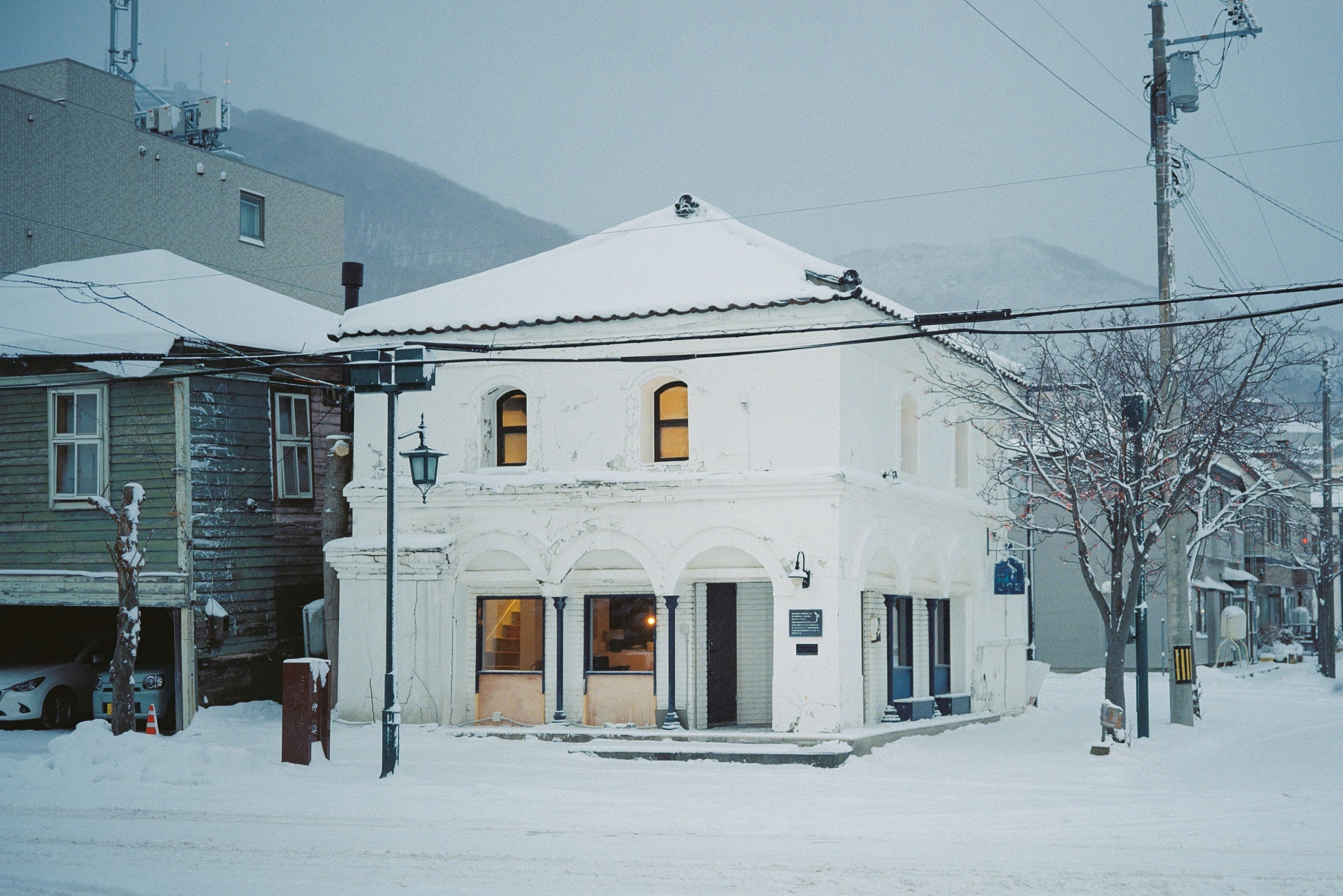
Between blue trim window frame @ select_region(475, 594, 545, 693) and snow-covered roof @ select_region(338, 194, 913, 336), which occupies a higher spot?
snow-covered roof @ select_region(338, 194, 913, 336)

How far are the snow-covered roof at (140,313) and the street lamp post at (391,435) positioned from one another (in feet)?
23.0

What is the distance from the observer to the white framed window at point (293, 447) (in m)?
25.2

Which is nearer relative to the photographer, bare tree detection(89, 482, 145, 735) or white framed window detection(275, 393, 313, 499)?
bare tree detection(89, 482, 145, 735)

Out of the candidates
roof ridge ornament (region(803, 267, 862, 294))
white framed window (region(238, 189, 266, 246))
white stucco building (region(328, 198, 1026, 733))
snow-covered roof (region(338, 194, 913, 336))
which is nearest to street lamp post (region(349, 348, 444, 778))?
white stucco building (region(328, 198, 1026, 733))

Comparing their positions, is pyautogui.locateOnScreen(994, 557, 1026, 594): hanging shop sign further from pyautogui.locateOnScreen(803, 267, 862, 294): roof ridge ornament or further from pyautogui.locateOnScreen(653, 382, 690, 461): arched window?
pyautogui.locateOnScreen(803, 267, 862, 294): roof ridge ornament

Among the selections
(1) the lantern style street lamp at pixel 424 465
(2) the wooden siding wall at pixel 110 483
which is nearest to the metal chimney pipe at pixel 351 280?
(2) the wooden siding wall at pixel 110 483

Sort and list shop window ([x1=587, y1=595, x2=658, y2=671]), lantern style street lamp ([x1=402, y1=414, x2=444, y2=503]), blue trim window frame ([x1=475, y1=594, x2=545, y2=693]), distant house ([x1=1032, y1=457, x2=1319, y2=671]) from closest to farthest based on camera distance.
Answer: lantern style street lamp ([x1=402, y1=414, x2=444, y2=503]) < shop window ([x1=587, y1=595, x2=658, y2=671]) < blue trim window frame ([x1=475, y1=594, x2=545, y2=693]) < distant house ([x1=1032, y1=457, x2=1319, y2=671])

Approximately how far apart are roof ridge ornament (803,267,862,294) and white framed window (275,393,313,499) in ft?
34.8

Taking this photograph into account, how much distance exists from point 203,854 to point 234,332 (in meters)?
14.3

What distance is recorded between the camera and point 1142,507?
69.9 ft

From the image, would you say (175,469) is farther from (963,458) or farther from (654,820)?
(963,458)

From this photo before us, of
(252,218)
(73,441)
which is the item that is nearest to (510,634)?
(73,441)

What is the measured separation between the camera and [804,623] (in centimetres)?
2009

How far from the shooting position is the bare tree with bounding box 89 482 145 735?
20.5 m
